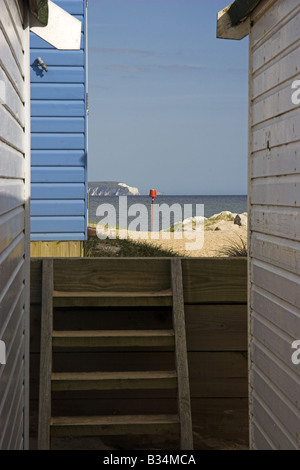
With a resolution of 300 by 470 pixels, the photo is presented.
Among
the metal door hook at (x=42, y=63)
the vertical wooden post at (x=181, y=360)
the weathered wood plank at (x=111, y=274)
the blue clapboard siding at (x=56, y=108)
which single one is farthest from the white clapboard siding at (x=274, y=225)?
the metal door hook at (x=42, y=63)

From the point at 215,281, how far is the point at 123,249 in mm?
6291

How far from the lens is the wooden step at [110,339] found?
4.24 m

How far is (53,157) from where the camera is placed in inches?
280

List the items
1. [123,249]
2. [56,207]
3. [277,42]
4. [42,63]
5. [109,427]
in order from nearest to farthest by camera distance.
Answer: [277,42]
[109,427]
[42,63]
[56,207]
[123,249]

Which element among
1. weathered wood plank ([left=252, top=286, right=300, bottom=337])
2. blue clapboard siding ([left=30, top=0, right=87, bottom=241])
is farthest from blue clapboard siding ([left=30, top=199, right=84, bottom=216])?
weathered wood plank ([left=252, top=286, right=300, bottom=337])

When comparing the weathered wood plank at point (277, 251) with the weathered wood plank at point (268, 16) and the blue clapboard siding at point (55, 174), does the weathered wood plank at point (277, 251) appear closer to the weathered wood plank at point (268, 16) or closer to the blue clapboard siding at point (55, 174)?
the weathered wood plank at point (268, 16)

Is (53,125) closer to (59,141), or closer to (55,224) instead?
(59,141)

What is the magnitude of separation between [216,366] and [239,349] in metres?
0.21

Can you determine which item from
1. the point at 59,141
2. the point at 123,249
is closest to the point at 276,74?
A: the point at 59,141

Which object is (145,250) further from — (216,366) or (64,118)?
(216,366)

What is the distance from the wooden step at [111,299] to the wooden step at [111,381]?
0.51 m

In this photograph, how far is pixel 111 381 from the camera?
13.5ft

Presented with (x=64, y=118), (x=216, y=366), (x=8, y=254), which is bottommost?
(x=216, y=366)
